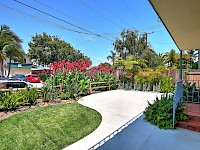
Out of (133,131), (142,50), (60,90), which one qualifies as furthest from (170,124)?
(142,50)

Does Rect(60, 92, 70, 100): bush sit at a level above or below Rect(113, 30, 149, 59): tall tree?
below

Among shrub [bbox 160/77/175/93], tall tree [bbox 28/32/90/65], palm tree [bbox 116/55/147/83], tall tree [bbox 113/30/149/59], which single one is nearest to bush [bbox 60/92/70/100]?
palm tree [bbox 116/55/147/83]

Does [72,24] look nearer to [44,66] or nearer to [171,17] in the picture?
[171,17]

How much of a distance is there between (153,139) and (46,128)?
2708 millimetres

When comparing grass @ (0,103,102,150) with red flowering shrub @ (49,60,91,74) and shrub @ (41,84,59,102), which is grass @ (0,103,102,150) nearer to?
shrub @ (41,84,59,102)

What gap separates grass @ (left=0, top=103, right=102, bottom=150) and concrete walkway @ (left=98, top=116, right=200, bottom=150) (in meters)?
1.06

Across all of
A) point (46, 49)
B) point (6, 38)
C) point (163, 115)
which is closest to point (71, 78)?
point (163, 115)

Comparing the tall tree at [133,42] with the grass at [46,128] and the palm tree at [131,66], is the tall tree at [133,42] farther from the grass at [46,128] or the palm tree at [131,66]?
the grass at [46,128]

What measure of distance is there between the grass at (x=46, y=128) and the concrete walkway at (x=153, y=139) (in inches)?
41.6

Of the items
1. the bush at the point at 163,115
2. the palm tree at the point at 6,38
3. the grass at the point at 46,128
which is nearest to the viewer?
the grass at the point at 46,128

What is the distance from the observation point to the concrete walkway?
3094 millimetres

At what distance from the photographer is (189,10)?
2.52m

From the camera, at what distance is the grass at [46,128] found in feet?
11.8

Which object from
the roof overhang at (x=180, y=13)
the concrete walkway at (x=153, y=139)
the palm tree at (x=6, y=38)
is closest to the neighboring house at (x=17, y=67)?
the palm tree at (x=6, y=38)
